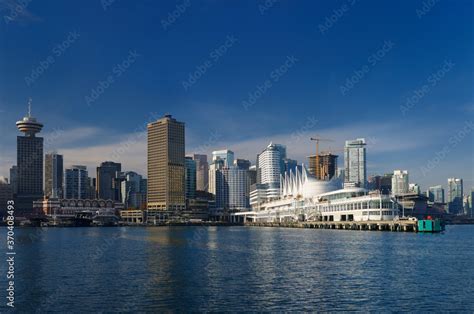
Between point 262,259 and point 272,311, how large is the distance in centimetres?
3155

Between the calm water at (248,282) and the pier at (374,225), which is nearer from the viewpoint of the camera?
the calm water at (248,282)

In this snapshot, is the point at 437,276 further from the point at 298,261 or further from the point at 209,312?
the point at 209,312

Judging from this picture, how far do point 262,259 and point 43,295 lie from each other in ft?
106

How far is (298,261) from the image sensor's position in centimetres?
6519

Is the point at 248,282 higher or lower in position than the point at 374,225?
higher

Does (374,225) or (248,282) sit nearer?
(248,282)

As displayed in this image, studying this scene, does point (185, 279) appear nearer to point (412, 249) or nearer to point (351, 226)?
point (412, 249)

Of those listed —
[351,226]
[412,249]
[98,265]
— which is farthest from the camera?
[351,226]

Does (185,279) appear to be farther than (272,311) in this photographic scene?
Yes

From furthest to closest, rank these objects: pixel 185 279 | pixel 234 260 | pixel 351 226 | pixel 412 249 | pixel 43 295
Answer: pixel 351 226 < pixel 412 249 < pixel 234 260 < pixel 185 279 < pixel 43 295

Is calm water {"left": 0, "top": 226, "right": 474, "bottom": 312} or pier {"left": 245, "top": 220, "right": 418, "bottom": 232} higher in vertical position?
calm water {"left": 0, "top": 226, "right": 474, "bottom": 312}

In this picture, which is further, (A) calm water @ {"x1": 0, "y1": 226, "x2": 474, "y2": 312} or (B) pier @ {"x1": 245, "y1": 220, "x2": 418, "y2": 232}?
(B) pier @ {"x1": 245, "y1": 220, "x2": 418, "y2": 232}

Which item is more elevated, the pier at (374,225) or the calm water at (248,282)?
the calm water at (248,282)

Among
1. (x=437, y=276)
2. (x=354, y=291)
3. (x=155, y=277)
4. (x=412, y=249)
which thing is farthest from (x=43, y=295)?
(x=412, y=249)
